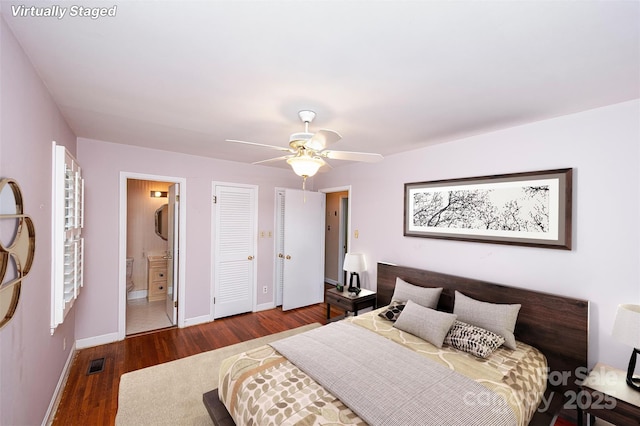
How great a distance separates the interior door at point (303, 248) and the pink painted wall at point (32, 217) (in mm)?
2895

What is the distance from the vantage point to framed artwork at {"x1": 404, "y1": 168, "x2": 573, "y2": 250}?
229 centimetres

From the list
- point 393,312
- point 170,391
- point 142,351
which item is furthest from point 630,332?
point 142,351

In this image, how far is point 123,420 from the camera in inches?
83.5

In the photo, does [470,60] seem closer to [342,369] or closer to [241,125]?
[241,125]

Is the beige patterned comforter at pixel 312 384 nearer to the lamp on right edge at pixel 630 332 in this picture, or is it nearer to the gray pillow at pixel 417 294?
the lamp on right edge at pixel 630 332

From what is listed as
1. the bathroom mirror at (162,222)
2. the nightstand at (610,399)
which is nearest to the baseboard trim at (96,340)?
the bathroom mirror at (162,222)

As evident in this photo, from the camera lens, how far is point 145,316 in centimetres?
423

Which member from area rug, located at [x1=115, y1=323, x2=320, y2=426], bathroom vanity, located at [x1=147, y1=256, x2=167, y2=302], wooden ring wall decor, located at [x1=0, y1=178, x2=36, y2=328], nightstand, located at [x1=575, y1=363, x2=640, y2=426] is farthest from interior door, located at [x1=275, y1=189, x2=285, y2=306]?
nightstand, located at [x1=575, y1=363, x2=640, y2=426]

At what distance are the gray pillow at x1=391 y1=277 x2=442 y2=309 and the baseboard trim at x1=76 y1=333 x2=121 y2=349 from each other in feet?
11.5

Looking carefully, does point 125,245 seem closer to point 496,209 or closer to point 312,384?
point 312,384

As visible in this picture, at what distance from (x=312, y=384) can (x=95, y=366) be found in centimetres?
260

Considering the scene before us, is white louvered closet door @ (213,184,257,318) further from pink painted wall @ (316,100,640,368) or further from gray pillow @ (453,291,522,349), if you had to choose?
gray pillow @ (453,291,522,349)

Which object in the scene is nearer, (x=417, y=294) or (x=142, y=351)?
(x=417, y=294)

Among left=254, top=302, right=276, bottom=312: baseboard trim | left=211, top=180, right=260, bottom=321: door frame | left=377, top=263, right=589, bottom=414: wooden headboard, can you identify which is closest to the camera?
left=377, top=263, right=589, bottom=414: wooden headboard
